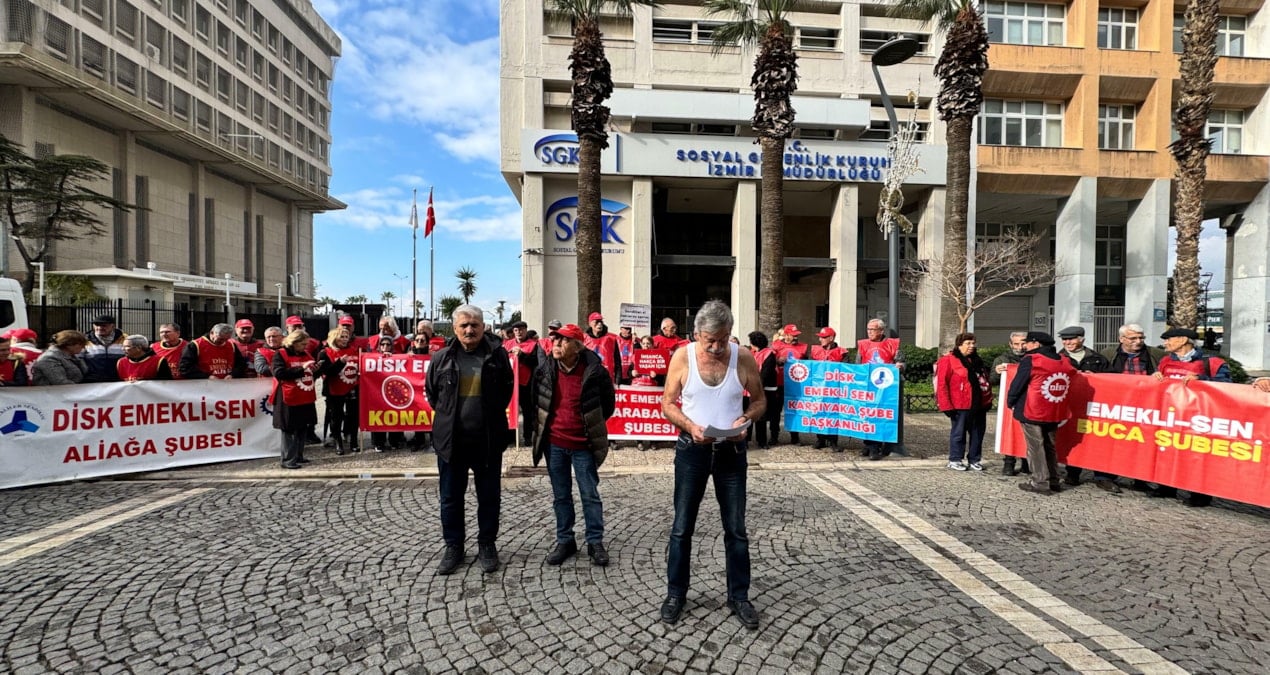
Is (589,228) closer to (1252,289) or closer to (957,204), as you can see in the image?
(957,204)

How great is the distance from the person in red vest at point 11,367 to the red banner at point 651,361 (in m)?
7.58

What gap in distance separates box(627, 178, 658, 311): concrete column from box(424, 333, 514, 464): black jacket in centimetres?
1675

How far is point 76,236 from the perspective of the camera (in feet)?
106

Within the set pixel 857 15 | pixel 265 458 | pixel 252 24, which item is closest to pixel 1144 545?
pixel 265 458

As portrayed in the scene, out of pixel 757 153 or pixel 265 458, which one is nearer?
pixel 265 458

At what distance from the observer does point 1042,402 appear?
5.94 m

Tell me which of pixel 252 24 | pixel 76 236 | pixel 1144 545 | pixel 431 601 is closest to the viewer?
pixel 431 601

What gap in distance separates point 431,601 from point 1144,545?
5.39m

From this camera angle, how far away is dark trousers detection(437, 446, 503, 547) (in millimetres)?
3965

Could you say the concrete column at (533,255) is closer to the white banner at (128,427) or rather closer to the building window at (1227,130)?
the white banner at (128,427)

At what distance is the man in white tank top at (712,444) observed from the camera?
3.15 m

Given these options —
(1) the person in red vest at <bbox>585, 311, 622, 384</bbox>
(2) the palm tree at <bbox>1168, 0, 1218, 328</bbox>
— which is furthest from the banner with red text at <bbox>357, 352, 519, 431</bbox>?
(2) the palm tree at <bbox>1168, 0, 1218, 328</bbox>

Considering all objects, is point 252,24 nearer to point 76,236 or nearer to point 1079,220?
point 76,236

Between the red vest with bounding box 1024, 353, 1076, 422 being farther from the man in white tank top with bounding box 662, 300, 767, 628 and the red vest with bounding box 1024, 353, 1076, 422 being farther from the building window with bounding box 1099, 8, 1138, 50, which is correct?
the building window with bounding box 1099, 8, 1138, 50
